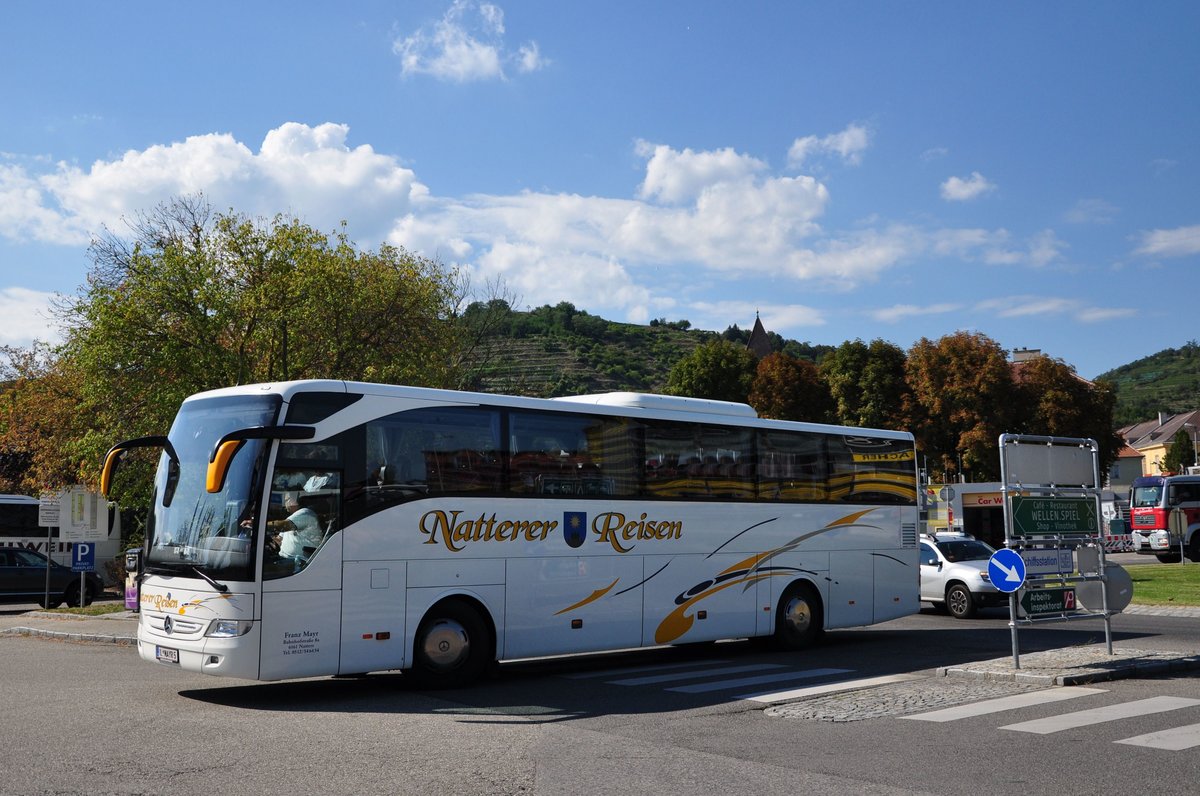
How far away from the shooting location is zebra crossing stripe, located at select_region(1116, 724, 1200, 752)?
8438mm

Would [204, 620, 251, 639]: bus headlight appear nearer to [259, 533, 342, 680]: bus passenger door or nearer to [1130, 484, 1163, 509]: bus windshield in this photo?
[259, 533, 342, 680]: bus passenger door

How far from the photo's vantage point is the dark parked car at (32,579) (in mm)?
Answer: 29000

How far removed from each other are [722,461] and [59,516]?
15.9 meters

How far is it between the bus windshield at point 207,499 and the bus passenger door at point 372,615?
1150 mm

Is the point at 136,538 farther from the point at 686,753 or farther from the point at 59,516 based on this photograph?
the point at 686,753

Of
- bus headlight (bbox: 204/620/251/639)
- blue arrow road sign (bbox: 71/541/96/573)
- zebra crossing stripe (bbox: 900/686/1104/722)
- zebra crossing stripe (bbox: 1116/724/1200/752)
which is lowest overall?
zebra crossing stripe (bbox: 900/686/1104/722)

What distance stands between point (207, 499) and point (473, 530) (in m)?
2.93

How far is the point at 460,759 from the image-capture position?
26.8 feet

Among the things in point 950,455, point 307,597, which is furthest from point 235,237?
point 950,455

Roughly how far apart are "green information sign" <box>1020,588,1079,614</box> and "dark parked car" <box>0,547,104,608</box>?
2427cm

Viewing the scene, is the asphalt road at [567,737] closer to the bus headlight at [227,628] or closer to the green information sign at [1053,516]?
the bus headlight at [227,628]

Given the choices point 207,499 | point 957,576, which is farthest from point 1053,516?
point 207,499

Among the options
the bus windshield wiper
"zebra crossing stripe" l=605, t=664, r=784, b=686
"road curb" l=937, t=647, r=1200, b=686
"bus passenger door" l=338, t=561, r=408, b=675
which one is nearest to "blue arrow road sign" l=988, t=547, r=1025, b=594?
"road curb" l=937, t=647, r=1200, b=686

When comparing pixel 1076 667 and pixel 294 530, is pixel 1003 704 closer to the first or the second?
pixel 1076 667
